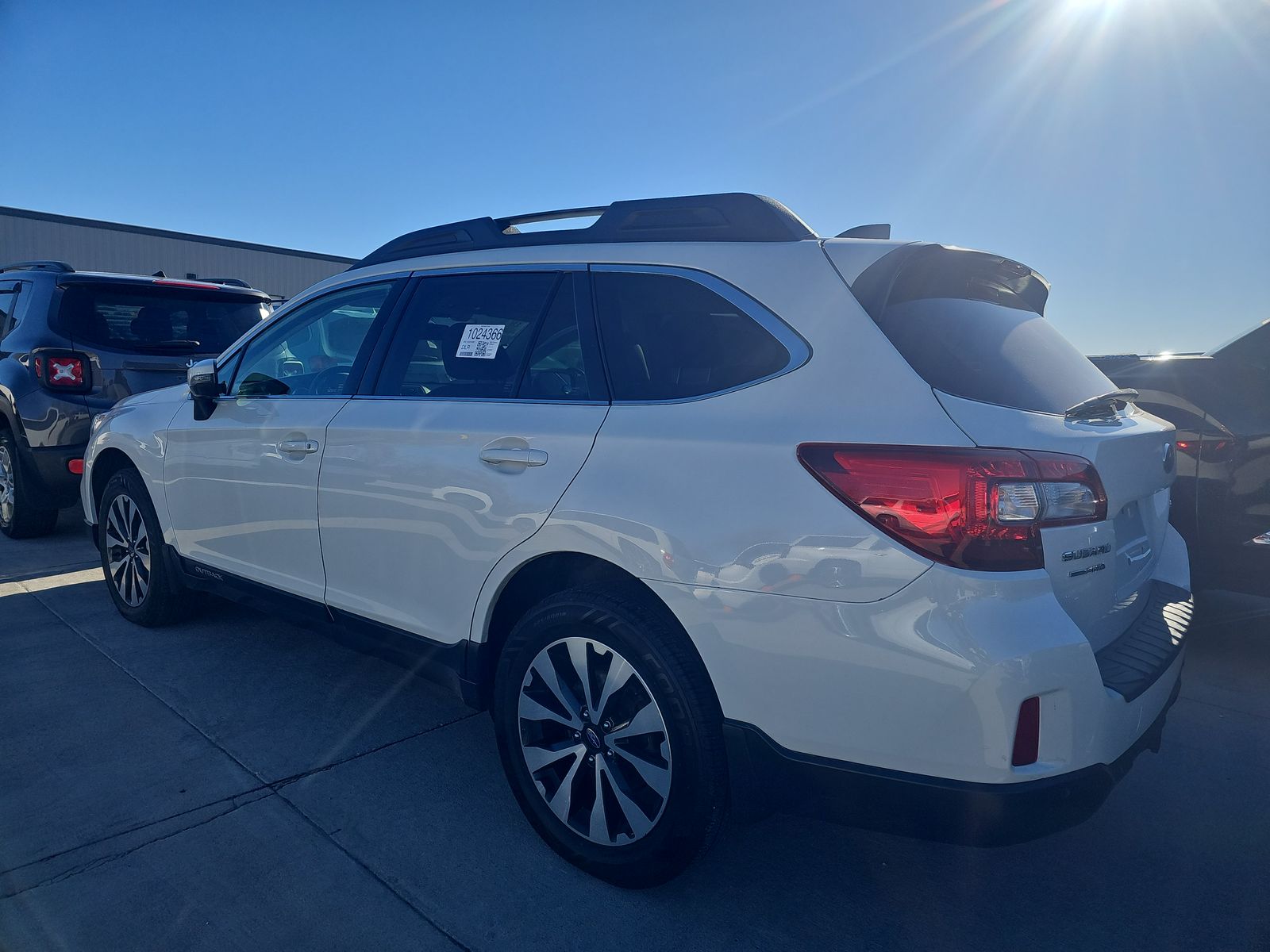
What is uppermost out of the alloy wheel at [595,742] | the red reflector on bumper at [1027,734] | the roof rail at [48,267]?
the roof rail at [48,267]

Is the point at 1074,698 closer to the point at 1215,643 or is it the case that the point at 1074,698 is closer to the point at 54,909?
the point at 54,909

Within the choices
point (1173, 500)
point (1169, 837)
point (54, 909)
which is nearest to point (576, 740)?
point (54, 909)

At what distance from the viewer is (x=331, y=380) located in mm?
3451

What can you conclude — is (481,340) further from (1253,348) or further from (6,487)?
(6,487)

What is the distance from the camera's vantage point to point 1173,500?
177 inches

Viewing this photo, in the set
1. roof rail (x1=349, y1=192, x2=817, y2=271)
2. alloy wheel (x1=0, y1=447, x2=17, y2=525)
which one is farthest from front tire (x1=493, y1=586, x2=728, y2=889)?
alloy wheel (x1=0, y1=447, x2=17, y2=525)

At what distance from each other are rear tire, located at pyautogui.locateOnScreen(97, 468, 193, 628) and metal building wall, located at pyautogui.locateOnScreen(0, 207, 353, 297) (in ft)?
48.0

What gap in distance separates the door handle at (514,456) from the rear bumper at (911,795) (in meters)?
0.93

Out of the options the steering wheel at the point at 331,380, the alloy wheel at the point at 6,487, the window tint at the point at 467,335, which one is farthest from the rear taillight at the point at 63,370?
the window tint at the point at 467,335

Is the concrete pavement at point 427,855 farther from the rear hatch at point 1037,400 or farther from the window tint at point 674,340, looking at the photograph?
the window tint at point 674,340

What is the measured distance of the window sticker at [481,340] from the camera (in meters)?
2.92

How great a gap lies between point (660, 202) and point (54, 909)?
103 inches

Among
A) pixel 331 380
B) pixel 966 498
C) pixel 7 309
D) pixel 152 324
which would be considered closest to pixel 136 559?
pixel 331 380

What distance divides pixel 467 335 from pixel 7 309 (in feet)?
16.9
